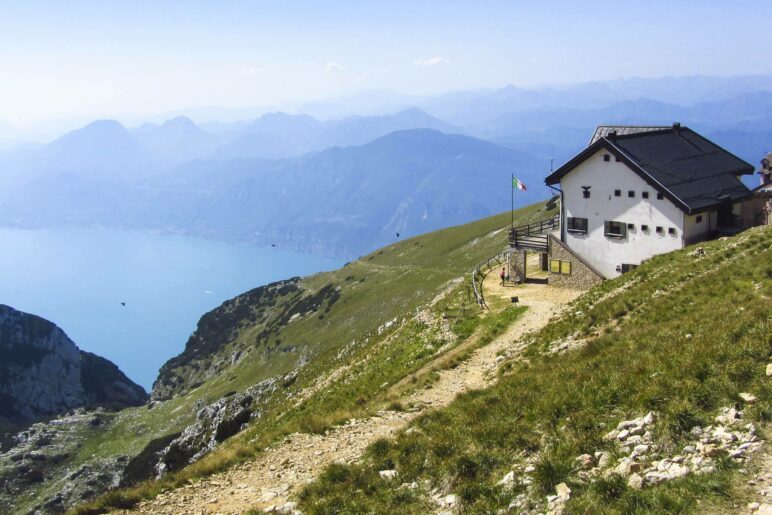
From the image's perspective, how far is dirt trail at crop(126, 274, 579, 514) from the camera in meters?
17.1

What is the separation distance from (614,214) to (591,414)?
30807mm

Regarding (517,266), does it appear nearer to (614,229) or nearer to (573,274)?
(573,274)

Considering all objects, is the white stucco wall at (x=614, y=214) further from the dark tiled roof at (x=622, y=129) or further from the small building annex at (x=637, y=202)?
the dark tiled roof at (x=622, y=129)

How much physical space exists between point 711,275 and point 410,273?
96621mm

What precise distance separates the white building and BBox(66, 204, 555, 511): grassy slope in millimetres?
9964

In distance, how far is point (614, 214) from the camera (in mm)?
42594

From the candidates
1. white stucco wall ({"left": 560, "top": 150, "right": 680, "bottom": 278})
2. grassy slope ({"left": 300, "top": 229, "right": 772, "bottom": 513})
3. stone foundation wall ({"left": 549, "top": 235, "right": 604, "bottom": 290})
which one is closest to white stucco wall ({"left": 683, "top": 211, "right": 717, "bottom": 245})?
white stucco wall ({"left": 560, "top": 150, "right": 680, "bottom": 278})

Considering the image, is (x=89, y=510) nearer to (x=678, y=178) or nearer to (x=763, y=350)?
(x=763, y=350)

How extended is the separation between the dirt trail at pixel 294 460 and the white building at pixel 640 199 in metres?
17.6

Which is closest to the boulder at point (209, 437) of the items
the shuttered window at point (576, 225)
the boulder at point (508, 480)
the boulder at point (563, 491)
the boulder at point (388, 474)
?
the shuttered window at point (576, 225)

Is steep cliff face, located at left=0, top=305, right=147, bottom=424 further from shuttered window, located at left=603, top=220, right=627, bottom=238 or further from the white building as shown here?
shuttered window, located at left=603, top=220, right=627, bottom=238

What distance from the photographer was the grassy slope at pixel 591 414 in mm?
11695

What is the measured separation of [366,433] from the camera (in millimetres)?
21031

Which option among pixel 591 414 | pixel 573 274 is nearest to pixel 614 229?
pixel 573 274
